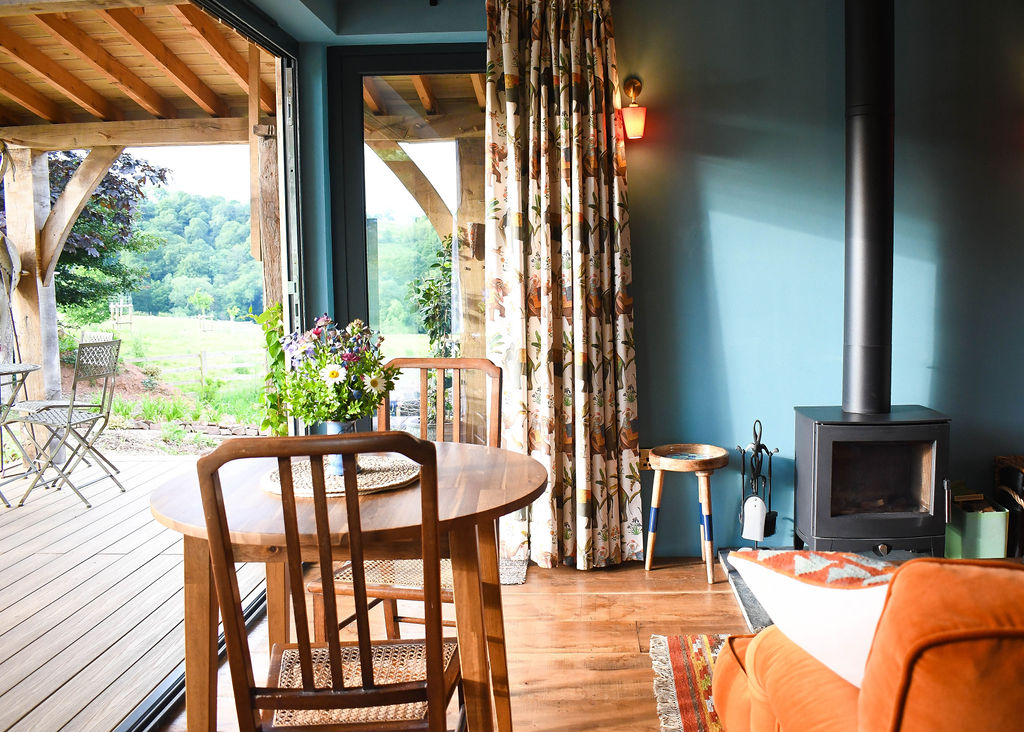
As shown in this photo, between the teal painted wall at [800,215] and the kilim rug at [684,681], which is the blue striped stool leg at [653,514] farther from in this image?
the kilim rug at [684,681]

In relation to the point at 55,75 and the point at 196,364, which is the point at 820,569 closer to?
the point at 55,75

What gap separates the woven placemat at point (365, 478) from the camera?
5.55ft

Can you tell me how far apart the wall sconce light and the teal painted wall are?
0.30 ft

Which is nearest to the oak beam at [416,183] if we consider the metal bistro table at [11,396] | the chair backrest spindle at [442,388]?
the chair backrest spindle at [442,388]

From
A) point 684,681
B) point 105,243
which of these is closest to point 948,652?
point 684,681

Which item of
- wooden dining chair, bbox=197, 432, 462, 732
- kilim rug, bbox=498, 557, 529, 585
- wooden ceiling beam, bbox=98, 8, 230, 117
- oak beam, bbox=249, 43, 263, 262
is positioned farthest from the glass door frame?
wooden dining chair, bbox=197, 432, 462, 732

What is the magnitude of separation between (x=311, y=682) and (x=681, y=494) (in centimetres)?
241

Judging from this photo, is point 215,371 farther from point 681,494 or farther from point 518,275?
point 681,494

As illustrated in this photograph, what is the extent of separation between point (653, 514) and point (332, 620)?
2150 millimetres

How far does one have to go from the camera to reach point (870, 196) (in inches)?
119

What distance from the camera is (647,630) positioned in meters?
2.69

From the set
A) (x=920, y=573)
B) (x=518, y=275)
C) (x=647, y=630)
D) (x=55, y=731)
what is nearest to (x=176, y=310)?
(x=518, y=275)

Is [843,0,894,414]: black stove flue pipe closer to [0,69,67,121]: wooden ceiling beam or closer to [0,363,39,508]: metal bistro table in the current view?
[0,363,39,508]: metal bistro table

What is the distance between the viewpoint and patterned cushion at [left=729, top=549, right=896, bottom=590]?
1.07 metres
